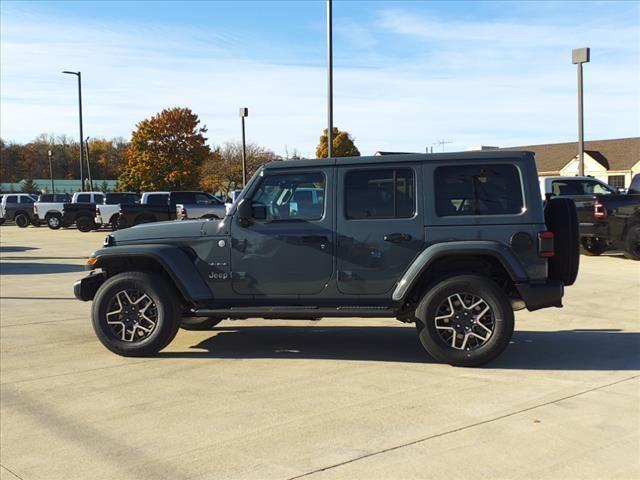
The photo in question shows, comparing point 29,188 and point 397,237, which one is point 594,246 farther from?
point 29,188

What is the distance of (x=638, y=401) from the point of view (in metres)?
4.91

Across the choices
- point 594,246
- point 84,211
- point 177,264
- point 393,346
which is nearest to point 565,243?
point 393,346

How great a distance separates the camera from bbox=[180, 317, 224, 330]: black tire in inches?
300

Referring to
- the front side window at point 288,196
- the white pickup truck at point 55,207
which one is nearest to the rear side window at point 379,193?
the front side window at point 288,196

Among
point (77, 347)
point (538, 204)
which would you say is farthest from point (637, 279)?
point (77, 347)

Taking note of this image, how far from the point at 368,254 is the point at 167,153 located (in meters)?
60.6

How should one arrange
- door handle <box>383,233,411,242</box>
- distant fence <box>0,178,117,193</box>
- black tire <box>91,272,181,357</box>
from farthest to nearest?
distant fence <box>0,178,117,193</box> → black tire <box>91,272,181,357</box> → door handle <box>383,233,411,242</box>

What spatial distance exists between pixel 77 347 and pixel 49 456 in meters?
3.07

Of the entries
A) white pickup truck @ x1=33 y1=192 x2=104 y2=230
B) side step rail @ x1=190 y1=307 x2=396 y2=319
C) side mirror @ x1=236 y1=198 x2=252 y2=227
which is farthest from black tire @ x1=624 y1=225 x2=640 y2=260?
white pickup truck @ x1=33 y1=192 x2=104 y2=230

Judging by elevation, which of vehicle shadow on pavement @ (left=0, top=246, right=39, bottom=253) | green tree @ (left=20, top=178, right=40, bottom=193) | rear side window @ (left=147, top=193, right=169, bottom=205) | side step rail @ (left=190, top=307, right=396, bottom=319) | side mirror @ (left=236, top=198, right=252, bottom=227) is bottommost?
vehicle shadow on pavement @ (left=0, top=246, right=39, bottom=253)

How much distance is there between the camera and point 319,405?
4.89 metres

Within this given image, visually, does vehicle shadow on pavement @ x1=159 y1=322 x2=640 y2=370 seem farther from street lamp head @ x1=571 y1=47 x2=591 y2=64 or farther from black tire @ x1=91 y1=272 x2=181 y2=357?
street lamp head @ x1=571 y1=47 x2=591 y2=64

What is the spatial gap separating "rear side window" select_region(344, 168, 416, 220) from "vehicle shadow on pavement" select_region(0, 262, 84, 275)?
9.90 m

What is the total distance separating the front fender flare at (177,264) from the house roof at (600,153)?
45496 millimetres
